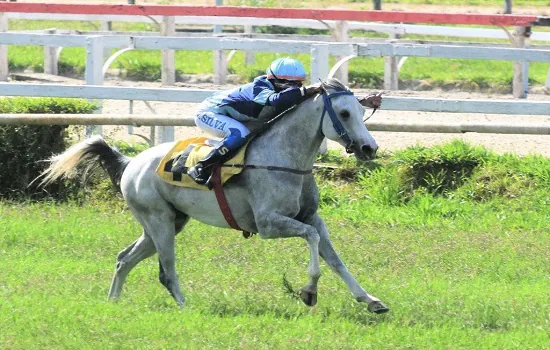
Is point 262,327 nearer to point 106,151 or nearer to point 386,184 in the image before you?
point 106,151

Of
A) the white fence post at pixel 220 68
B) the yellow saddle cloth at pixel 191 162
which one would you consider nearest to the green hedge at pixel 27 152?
the yellow saddle cloth at pixel 191 162

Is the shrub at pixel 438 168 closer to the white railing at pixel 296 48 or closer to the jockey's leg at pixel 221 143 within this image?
the white railing at pixel 296 48

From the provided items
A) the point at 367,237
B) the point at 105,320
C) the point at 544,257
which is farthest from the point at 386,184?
the point at 105,320

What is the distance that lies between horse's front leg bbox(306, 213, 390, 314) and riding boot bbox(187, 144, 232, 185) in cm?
77

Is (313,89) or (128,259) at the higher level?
(313,89)

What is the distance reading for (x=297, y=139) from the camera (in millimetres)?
8656

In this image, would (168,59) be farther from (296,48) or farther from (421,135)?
(421,135)

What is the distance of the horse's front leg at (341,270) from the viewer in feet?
26.7

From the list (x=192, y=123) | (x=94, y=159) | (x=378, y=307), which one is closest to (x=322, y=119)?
(x=378, y=307)

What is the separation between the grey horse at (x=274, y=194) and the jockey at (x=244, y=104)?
0.12m

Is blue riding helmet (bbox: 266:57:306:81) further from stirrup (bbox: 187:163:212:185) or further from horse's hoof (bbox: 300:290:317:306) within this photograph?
horse's hoof (bbox: 300:290:317:306)

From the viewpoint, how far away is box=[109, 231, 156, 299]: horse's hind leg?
30.0 ft

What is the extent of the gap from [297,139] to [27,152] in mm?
5122

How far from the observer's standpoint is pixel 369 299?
8.16 meters
